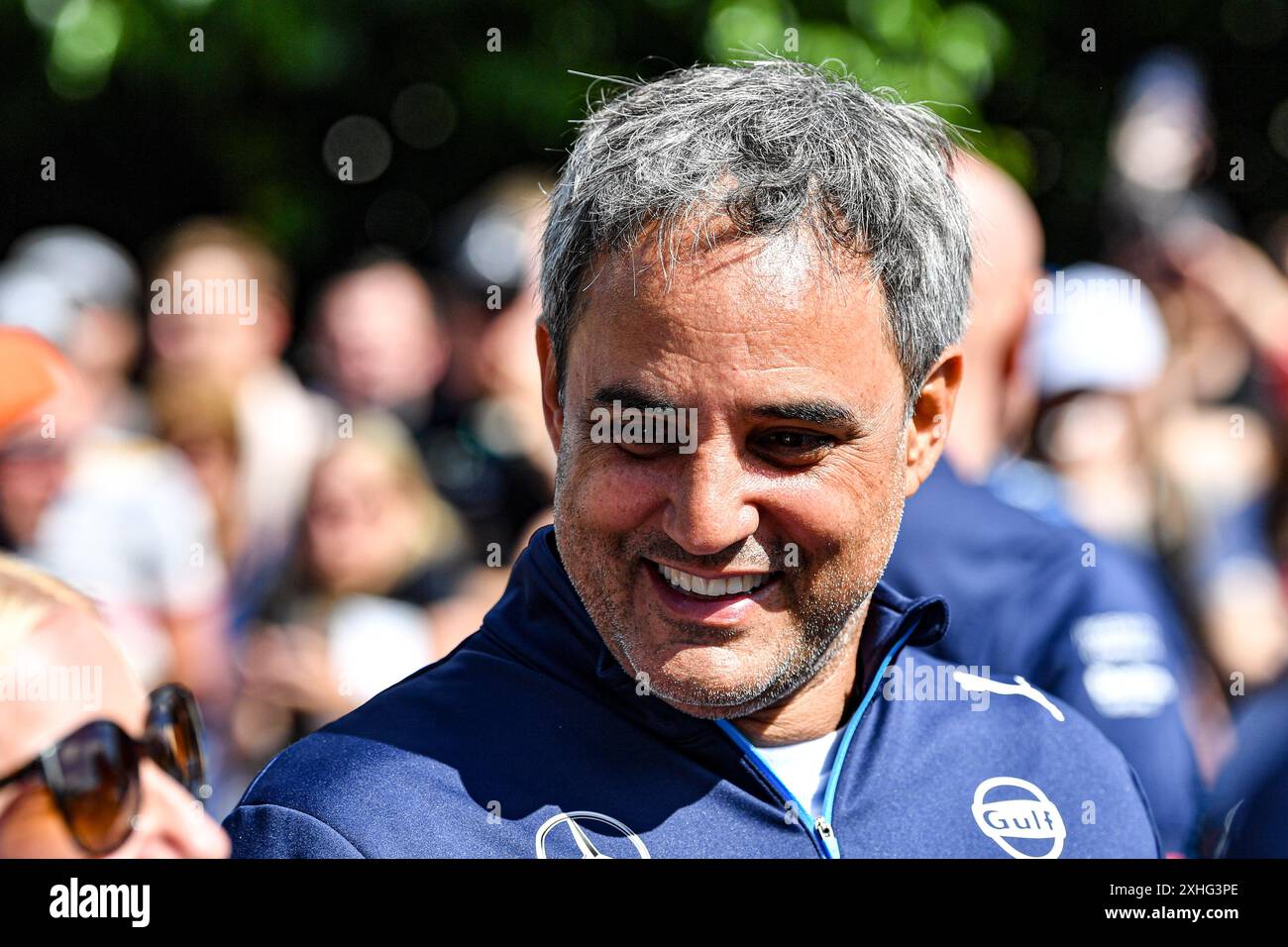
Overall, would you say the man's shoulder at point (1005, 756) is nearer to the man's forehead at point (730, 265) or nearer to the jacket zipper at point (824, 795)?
the jacket zipper at point (824, 795)

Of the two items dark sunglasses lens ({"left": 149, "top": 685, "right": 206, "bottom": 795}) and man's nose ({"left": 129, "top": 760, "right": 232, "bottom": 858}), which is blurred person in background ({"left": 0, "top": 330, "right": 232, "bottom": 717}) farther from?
man's nose ({"left": 129, "top": 760, "right": 232, "bottom": 858})

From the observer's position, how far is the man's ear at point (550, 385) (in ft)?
6.48

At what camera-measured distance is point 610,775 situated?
1.88 metres

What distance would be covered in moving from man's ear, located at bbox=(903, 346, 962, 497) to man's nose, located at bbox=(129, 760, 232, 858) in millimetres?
1154

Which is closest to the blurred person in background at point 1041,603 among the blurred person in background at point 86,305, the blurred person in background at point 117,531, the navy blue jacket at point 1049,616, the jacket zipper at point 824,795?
the navy blue jacket at point 1049,616

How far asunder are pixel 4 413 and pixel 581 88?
2061 mm

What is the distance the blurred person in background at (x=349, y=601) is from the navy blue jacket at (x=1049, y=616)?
1515mm

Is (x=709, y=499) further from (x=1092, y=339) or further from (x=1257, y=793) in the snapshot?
(x=1092, y=339)

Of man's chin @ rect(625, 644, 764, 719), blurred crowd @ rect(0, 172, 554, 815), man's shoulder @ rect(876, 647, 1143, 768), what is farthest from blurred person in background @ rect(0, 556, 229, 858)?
blurred crowd @ rect(0, 172, 554, 815)

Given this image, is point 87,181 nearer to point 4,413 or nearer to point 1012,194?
point 4,413

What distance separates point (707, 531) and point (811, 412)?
0.66 feet

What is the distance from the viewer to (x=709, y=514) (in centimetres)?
174
